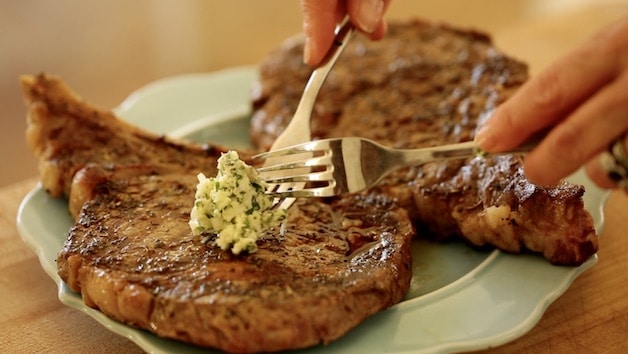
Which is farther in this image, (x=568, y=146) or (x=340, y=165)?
(x=340, y=165)

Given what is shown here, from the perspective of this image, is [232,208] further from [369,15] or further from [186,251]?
[369,15]

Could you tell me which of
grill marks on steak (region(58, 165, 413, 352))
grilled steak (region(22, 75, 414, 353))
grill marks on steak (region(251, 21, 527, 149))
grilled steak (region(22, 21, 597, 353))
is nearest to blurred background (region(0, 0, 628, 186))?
grill marks on steak (region(251, 21, 527, 149))

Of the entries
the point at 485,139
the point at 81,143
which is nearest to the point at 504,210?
the point at 485,139

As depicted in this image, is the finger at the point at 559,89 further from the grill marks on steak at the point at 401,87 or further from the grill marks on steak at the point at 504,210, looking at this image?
the grill marks on steak at the point at 401,87

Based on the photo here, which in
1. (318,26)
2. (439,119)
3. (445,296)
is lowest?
(445,296)

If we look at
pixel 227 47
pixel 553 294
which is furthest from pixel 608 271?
pixel 227 47

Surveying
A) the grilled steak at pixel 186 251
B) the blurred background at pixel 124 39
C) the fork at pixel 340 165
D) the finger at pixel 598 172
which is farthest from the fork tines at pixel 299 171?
the blurred background at pixel 124 39

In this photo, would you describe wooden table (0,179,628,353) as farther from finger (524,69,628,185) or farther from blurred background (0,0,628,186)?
blurred background (0,0,628,186)

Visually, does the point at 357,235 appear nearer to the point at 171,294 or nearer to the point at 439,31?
the point at 171,294
